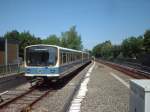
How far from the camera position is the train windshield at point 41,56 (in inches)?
722

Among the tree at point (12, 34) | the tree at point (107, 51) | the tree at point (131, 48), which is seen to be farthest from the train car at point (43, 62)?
the tree at point (107, 51)

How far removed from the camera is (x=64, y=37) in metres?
123

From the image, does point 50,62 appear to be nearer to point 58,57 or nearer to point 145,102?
point 58,57

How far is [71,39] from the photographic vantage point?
121 metres

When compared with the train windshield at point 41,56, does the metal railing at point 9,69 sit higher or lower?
lower

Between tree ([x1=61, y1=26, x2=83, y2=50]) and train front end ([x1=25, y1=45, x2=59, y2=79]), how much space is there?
330 feet

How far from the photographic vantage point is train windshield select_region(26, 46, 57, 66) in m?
18.3

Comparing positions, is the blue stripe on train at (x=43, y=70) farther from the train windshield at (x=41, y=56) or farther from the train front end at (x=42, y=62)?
the train windshield at (x=41, y=56)

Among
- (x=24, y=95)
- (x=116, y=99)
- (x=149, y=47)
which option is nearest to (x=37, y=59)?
(x=24, y=95)

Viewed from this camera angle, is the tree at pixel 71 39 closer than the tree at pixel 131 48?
No

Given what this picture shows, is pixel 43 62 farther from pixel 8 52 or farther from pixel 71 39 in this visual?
pixel 71 39

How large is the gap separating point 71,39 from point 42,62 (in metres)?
103

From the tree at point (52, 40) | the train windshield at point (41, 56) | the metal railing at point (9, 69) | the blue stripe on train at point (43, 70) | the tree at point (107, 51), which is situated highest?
the tree at point (52, 40)

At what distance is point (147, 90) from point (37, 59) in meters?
14.1
